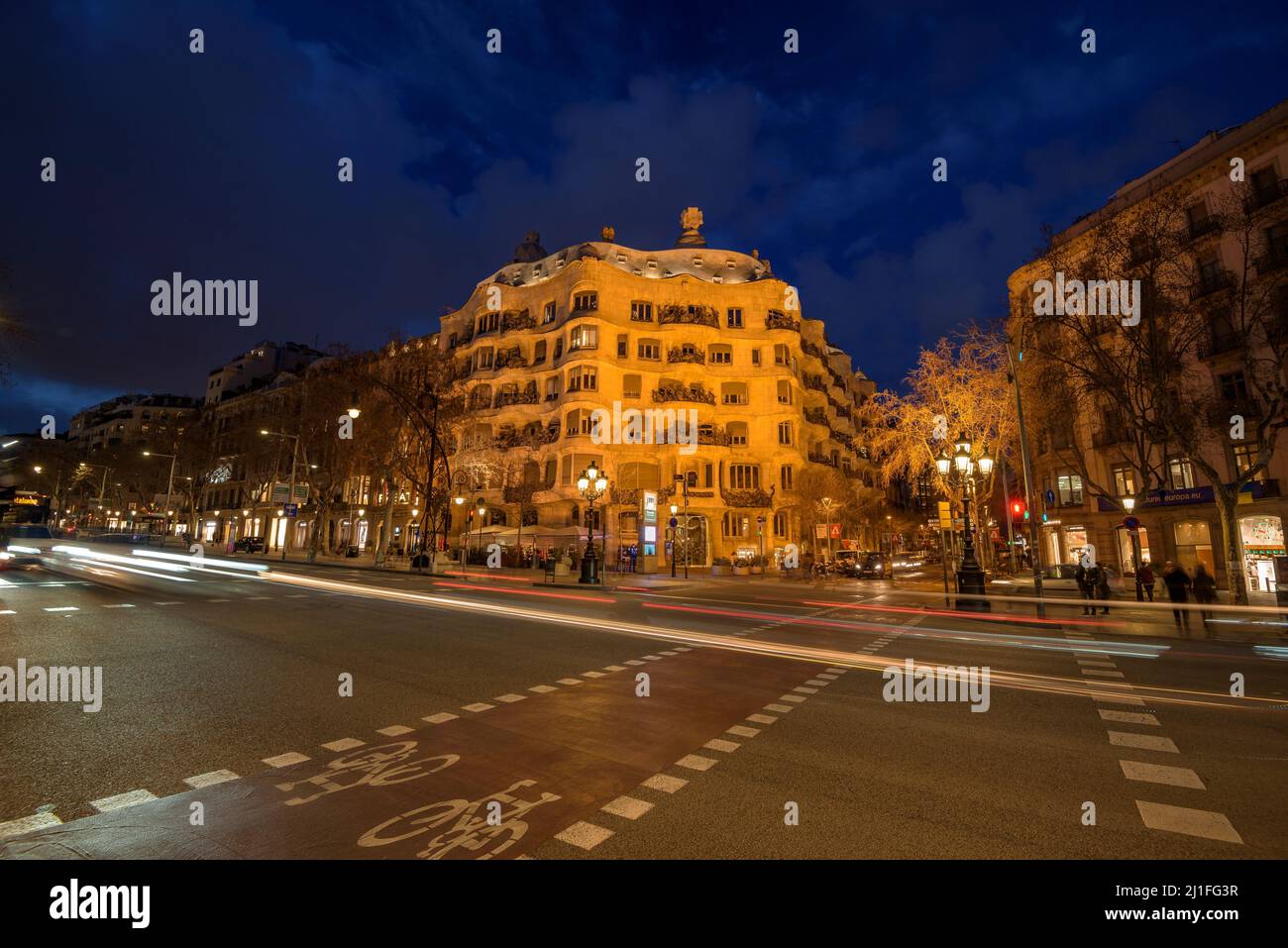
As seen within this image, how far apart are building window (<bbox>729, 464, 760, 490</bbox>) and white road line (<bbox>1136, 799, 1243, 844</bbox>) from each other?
125 ft

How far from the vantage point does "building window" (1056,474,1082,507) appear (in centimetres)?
3369

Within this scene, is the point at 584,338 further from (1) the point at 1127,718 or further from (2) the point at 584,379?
(1) the point at 1127,718

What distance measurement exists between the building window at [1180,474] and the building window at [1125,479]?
160 cm

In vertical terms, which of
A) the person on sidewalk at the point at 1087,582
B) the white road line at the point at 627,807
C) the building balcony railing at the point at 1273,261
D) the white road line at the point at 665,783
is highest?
the building balcony railing at the point at 1273,261

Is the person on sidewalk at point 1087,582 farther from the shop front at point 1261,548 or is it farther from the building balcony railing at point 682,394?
the building balcony railing at point 682,394

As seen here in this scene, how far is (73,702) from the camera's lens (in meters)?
6.08

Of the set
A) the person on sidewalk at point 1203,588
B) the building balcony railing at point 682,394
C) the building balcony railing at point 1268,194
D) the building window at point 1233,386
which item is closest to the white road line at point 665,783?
the person on sidewalk at point 1203,588

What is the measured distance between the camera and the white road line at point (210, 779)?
164 inches

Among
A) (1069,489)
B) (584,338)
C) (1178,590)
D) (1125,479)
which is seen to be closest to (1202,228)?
(1125,479)

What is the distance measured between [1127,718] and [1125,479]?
108ft

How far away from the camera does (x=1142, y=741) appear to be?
17.6 feet
